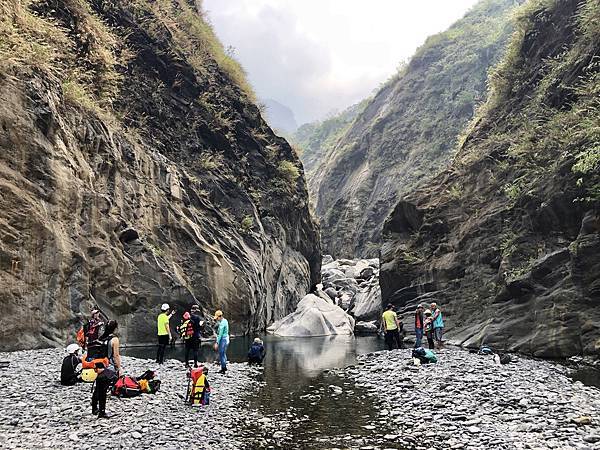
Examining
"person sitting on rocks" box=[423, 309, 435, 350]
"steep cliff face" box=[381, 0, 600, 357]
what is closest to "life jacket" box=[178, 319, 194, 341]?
"person sitting on rocks" box=[423, 309, 435, 350]

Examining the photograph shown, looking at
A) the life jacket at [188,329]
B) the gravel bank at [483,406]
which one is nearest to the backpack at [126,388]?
the life jacket at [188,329]

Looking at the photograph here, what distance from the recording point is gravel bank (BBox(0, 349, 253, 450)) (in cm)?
769

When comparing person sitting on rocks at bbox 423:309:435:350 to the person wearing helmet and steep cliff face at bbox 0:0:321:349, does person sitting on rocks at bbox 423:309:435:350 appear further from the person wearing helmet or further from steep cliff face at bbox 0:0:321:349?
the person wearing helmet

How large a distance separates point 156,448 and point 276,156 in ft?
116

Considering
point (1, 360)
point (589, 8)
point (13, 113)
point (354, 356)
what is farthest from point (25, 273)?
point (589, 8)

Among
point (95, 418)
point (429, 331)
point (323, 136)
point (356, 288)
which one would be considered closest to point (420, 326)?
point (429, 331)

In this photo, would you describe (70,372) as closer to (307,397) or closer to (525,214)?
(307,397)

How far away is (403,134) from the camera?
249 ft

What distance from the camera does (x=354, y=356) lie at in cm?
2042

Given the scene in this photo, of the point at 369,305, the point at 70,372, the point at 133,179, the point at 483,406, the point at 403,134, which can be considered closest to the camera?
the point at 483,406

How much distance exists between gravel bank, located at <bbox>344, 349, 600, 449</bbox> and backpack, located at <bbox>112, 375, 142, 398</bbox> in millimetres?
5522

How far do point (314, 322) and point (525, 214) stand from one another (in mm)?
15715

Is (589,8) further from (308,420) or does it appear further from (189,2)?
(189,2)

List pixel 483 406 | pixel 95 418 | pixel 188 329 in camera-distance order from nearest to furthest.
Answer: pixel 95 418, pixel 483 406, pixel 188 329
